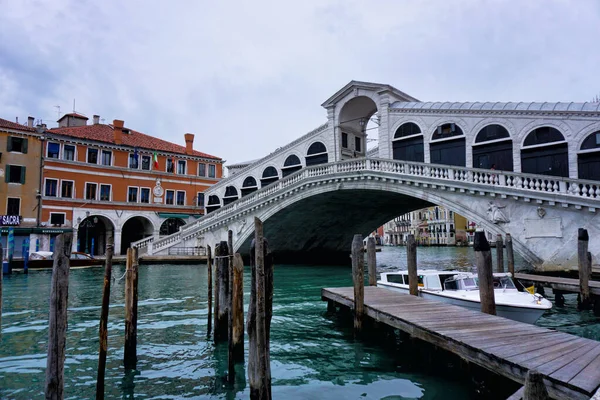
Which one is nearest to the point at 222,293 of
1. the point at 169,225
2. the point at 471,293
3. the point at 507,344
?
the point at 507,344

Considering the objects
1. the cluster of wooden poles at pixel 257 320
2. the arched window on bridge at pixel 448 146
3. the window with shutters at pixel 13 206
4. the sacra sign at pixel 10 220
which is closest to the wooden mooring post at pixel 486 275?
the cluster of wooden poles at pixel 257 320

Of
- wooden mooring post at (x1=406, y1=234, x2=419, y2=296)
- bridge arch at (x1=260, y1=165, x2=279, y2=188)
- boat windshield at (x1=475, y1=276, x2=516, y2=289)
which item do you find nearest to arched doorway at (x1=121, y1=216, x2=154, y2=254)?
bridge arch at (x1=260, y1=165, x2=279, y2=188)

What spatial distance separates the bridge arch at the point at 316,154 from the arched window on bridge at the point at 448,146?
6.12m

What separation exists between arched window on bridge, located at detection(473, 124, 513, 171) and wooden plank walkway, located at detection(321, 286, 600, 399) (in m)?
11.1

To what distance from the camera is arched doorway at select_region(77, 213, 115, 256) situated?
25.3 metres

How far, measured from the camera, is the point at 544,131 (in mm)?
14672

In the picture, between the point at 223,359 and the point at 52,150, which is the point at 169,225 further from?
the point at 223,359

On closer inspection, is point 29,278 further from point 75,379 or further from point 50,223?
point 75,379

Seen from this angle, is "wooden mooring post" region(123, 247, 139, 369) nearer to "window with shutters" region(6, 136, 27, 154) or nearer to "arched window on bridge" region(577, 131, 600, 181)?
"arched window on bridge" region(577, 131, 600, 181)

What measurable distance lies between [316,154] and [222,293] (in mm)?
17081

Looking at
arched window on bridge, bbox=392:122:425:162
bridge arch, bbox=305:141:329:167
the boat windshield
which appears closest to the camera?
the boat windshield

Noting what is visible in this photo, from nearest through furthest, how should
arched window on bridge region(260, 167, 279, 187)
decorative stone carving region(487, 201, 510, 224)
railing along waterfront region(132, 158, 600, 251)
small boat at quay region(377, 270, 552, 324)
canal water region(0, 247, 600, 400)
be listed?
canal water region(0, 247, 600, 400) < small boat at quay region(377, 270, 552, 324) < railing along waterfront region(132, 158, 600, 251) < decorative stone carving region(487, 201, 510, 224) < arched window on bridge region(260, 167, 279, 187)

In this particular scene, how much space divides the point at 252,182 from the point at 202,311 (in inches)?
687

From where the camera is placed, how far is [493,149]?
1608 cm
